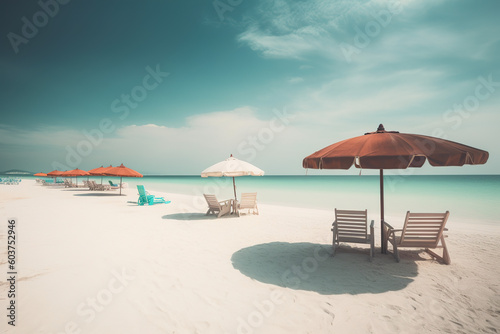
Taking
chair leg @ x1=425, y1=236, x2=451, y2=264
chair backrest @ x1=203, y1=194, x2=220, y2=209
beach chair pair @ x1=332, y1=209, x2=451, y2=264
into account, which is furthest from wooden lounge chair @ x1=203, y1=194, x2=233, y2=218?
chair leg @ x1=425, y1=236, x2=451, y2=264

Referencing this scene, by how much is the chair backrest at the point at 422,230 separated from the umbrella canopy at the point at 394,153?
1.18 meters

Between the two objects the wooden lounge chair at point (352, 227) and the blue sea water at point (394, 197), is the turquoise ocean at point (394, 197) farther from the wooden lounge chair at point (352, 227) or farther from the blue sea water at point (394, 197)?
the wooden lounge chair at point (352, 227)

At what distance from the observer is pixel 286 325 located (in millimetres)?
A: 2566

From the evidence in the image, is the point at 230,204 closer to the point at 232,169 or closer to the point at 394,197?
the point at 232,169

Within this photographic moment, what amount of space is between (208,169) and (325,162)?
17.4 ft

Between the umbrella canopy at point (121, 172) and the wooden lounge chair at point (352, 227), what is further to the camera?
the umbrella canopy at point (121, 172)

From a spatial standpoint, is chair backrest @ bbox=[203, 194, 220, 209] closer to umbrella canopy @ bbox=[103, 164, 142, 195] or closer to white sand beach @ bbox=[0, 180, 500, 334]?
white sand beach @ bbox=[0, 180, 500, 334]

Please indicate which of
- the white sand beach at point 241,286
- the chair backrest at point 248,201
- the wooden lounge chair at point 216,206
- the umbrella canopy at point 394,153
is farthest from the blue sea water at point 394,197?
the umbrella canopy at point 394,153

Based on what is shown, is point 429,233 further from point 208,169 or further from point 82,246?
point 82,246

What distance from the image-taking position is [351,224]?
441 centimetres

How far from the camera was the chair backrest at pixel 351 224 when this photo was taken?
433 cm

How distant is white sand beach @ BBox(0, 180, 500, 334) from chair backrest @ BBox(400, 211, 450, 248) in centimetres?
44

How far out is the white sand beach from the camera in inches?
102

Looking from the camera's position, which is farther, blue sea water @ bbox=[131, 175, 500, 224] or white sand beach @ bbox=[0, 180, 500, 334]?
blue sea water @ bbox=[131, 175, 500, 224]
